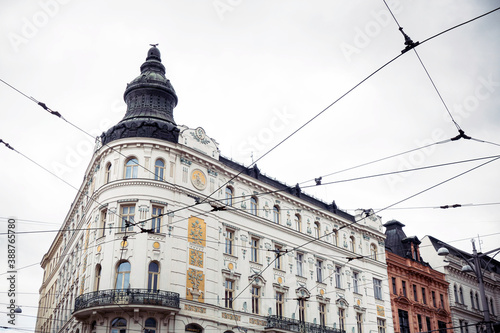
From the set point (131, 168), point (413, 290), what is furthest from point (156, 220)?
point (413, 290)

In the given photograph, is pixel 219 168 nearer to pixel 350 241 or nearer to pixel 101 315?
pixel 101 315

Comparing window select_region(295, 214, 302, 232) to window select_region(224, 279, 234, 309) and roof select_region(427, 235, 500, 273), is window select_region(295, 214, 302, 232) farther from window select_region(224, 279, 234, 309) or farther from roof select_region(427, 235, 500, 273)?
roof select_region(427, 235, 500, 273)

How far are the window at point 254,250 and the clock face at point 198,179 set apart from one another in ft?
17.4

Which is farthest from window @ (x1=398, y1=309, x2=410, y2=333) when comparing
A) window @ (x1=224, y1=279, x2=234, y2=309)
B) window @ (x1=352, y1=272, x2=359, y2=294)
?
window @ (x1=224, y1=279, x2=234, y2=309)

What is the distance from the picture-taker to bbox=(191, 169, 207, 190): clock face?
34969 millimetres

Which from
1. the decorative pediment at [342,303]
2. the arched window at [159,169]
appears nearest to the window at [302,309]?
the decorative pediment at [342,303]

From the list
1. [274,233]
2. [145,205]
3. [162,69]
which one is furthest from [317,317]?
[162,69]

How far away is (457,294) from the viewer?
2151 inches

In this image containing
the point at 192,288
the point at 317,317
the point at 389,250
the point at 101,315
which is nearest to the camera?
the point at 101,315

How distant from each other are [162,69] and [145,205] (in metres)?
12.1

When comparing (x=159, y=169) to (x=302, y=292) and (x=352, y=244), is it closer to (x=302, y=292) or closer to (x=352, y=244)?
(x=302, y=292)

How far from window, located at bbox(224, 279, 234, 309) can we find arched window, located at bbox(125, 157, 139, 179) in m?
8.79

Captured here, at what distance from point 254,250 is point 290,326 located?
545 centimetres

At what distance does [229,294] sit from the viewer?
34.3 metres
